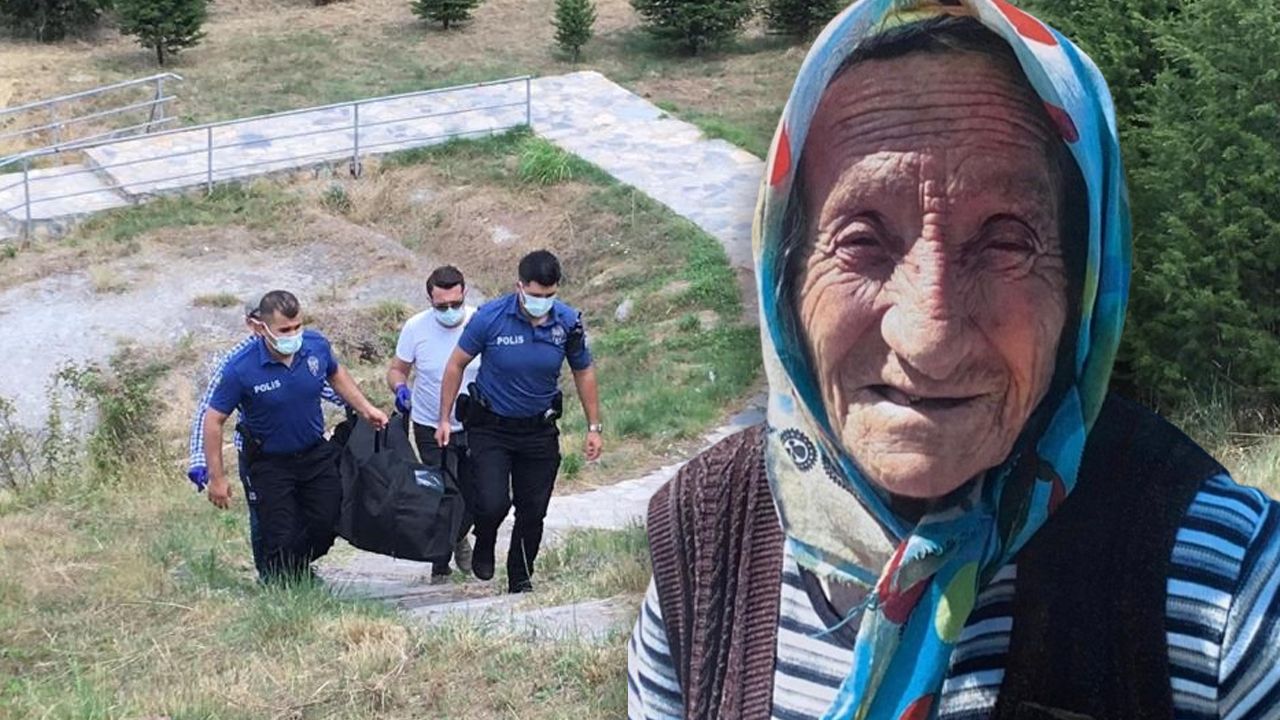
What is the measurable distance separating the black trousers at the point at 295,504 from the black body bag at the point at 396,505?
0.09m

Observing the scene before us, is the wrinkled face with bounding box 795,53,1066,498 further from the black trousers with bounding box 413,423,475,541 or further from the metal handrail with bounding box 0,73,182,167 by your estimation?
the metal handrail with bounding box 0,73,182,167

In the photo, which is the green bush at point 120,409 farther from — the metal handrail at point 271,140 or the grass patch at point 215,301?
the metal handrail at point 271,140

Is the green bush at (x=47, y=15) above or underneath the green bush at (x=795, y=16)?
underneath

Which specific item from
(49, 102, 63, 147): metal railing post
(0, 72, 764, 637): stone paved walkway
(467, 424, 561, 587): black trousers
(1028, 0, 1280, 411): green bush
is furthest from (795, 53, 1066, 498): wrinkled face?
(49, 102, 63, 147): metal railing post

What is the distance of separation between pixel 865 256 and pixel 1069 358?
8.5 inches

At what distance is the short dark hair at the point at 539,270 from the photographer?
780 centimetres

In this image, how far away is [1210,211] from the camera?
9.84 m

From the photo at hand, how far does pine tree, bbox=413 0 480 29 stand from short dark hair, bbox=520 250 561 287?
21693 millimetres

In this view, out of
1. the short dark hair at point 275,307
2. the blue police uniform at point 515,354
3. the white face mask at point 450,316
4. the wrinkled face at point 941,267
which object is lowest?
the white face mask at point 450,316

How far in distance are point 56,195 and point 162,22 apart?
21.8 ft

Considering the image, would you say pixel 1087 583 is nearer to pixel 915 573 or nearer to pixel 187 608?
pixel 915 573

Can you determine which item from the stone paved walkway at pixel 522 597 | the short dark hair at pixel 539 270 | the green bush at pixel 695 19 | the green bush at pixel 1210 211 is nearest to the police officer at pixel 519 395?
the short dark hair at pixel 539 270

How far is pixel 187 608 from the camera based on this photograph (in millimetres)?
7098

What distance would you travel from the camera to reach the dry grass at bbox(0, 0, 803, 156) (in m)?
24.5
